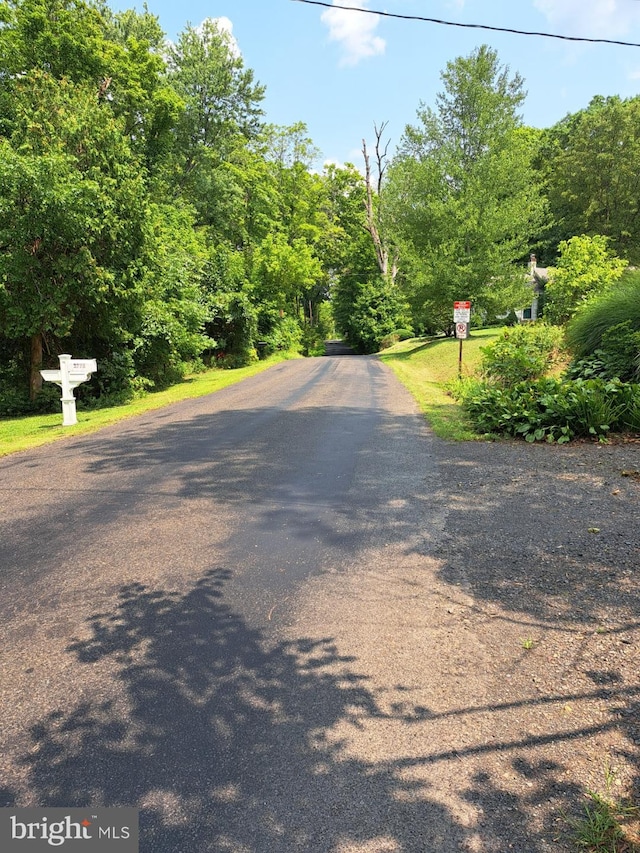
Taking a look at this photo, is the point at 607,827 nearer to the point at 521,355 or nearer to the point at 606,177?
the point at 521,355

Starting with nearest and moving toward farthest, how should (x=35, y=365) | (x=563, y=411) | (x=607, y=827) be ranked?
1. (x=607, y=827)
2. (x=563, y=411)
3. (x=35, y=365)

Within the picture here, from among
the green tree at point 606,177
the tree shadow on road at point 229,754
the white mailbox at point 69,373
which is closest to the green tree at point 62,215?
the white mailbox at point 69,373

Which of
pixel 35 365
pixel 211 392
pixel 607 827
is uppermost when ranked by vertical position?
pixel 35 365

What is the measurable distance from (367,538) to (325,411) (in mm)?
6523

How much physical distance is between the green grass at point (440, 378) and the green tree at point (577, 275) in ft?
9.63

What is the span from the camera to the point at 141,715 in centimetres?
214

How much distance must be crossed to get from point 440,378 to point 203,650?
15774 mm

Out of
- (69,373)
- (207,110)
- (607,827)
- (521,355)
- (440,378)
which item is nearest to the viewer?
(607,827)

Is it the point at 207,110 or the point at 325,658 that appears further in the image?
the point at 207,110

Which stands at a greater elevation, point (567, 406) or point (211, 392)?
point (567, 406)

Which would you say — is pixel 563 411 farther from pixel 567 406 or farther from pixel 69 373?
pixel 69 373

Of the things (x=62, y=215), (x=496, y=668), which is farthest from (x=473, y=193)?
(x=496, y=668)

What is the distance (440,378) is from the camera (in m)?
17.4

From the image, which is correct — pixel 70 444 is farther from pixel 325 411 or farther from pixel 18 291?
pixel 18 291
